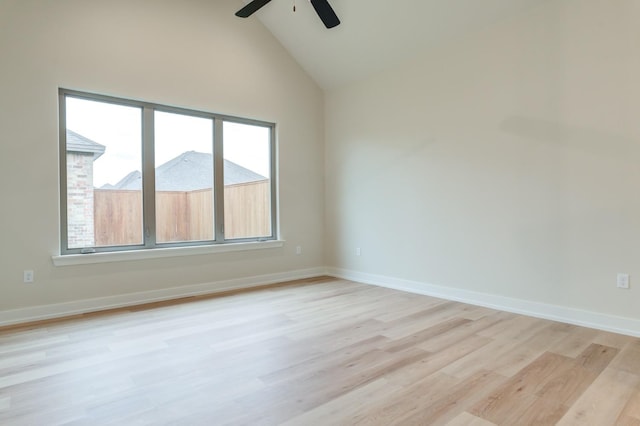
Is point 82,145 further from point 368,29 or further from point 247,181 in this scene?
point 368,29

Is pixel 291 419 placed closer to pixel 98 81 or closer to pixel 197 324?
pixel 197 324

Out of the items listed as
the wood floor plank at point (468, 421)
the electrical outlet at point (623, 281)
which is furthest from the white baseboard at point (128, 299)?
the electrical outlet at point (623, 281)

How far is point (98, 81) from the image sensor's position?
376cm

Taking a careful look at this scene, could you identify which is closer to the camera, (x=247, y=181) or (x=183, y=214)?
(x=183, y=214)

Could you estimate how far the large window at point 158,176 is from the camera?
3764 mm

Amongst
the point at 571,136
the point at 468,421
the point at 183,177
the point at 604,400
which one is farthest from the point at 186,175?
the point at 604,400

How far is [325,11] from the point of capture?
3010mm

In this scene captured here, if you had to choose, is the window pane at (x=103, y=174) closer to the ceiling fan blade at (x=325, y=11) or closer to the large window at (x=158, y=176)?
the large window at (x=158, y=176)

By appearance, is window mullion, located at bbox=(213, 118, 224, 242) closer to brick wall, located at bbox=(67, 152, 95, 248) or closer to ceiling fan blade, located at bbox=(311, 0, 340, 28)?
brick wall, located at bbox=(67, 152, 95, 248)

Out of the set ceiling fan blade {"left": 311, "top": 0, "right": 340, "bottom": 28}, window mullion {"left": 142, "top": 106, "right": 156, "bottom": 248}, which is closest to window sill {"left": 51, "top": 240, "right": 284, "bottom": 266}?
window mullion {"left": 142, "top": 106, "right": 156, "bottom": 248}

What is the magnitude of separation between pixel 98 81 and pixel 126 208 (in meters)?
1.34

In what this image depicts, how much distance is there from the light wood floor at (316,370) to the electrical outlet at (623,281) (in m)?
0.42

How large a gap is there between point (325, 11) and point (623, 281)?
331cm

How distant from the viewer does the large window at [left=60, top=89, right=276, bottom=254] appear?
12.3 ft
